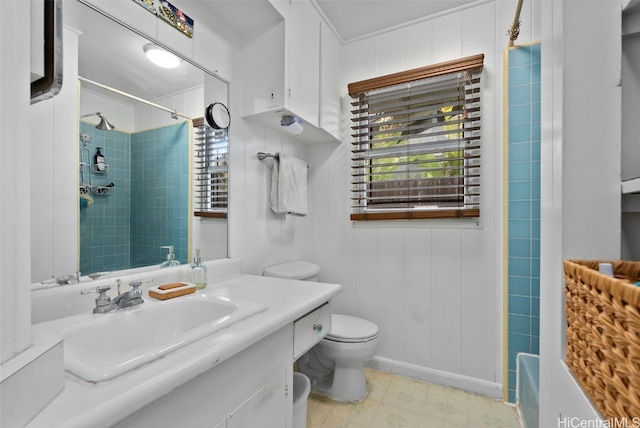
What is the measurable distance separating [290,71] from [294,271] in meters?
1.19

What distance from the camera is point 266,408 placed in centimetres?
98

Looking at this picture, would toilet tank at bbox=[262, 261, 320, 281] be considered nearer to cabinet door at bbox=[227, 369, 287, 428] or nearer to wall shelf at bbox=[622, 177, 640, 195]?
cabinet door at bbox=[227, 369, 287, 428]

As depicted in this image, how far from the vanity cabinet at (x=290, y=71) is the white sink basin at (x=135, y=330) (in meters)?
1.06

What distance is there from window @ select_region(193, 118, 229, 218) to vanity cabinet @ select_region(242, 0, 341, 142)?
254 mm

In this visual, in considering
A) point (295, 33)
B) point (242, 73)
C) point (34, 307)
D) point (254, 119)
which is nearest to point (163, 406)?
point (34, 307)

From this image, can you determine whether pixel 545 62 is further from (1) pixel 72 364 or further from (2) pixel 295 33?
(2) pixel 295 33

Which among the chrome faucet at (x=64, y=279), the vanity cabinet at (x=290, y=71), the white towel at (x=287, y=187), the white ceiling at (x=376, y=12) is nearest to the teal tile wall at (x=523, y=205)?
the white ceiling at (x=376, y=12)

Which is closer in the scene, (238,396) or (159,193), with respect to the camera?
(238,396)

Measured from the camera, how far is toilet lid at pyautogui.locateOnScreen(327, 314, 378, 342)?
1.72m

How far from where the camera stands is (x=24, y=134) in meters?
0.53

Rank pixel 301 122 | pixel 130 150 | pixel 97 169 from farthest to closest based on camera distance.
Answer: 1. pixel 301 122
2. pixel 130 150
3. pixel 97 169

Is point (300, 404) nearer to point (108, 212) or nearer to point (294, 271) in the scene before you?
point (294, 271)

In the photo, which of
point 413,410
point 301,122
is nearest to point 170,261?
point 301,122

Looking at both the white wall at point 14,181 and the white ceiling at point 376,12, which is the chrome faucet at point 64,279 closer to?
the white wall at point 14,181
